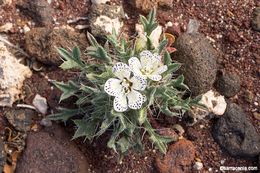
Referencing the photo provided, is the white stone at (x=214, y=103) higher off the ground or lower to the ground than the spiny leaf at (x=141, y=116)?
lower

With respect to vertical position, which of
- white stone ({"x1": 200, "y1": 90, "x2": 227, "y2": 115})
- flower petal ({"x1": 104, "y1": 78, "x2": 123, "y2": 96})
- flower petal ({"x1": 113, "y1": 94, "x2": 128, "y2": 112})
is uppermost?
flower petal ({"x1": 104, "y1": 78, "x2": 123, "y2": 96})

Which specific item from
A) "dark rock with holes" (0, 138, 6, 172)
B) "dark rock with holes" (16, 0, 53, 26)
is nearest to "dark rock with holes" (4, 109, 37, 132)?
"dark rock with holes" (0, 138, 6, 172)

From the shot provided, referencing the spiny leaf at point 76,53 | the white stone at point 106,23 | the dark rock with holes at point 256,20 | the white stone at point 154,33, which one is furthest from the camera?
the dark rock with holes at point 256,20

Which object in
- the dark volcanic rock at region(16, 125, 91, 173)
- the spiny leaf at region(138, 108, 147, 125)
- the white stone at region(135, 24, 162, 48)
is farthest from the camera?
the white stone at region(135, 24, 162, 48)

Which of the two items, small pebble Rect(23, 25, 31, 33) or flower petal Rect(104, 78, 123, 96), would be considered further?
small pebble Rect(23, 25, 31, 33)

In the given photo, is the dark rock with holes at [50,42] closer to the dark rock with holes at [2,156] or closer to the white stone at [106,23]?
the white stone at [106,23]

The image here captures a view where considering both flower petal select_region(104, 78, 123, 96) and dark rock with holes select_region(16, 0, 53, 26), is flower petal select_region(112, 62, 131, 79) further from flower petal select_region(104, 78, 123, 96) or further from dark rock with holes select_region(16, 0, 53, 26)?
dark rock with holes select_region(16, 0, 53, 26)

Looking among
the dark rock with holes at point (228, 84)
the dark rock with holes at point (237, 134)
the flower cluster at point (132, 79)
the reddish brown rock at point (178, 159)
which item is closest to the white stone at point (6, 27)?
the flower cluster at point (132, 79)
